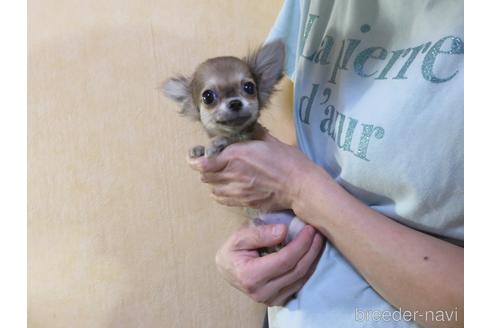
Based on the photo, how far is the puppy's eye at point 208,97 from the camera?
94 cm

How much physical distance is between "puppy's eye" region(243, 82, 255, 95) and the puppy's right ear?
145 millimetres

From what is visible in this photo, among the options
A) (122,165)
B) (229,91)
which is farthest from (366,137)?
(122,165)

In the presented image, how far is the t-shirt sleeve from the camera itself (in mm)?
998

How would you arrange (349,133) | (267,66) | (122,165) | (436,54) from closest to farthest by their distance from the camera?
1. (436,54)
2. (349,133)
3. (267,66)
4. (122,165)

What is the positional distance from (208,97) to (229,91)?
0.05 metres

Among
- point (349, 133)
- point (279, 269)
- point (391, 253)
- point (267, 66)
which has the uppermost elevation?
point (267, 66)

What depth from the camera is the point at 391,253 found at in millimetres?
660

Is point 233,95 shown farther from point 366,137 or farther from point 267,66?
point 366,137

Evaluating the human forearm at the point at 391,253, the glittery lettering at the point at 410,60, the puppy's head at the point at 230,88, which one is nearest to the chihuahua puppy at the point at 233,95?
the puppy's head at the point at 230,88

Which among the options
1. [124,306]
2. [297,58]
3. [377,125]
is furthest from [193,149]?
[124,306]

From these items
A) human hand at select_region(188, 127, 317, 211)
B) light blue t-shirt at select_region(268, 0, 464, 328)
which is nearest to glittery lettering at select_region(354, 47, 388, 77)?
light blue t-shirt at select_region(268, 0, 464, 328)

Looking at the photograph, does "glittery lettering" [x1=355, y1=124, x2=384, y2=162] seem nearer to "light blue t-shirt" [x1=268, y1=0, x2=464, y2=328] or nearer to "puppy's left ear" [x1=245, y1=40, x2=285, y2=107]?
"light blue t-shirt" [x1=268, y1=0, x2=464, y2=328]

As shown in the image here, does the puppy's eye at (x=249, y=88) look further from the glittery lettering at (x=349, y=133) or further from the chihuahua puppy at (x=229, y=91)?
the glittery lettering at (x=349, y=133)

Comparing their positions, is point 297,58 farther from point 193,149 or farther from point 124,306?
point 124,306
